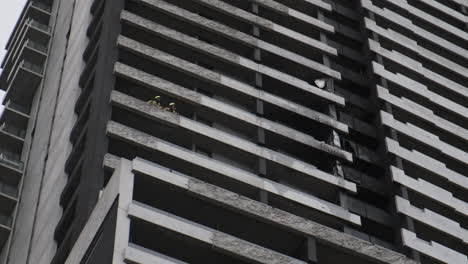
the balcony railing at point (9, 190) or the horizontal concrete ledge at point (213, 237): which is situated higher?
the balcony railing at point (9, 190)

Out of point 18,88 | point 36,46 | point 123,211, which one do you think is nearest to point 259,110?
point 123,211

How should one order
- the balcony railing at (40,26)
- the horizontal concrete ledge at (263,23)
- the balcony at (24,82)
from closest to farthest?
the horizontal concrete ledge at (263,23) → the balcony at (24,82) → the balcony railing at (40,26)

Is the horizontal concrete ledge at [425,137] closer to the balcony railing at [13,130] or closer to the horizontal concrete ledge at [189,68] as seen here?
the horizontal concrete ledge at [189,68]

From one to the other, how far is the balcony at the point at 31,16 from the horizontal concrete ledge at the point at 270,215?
39876 mm

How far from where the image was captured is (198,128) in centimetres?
4884

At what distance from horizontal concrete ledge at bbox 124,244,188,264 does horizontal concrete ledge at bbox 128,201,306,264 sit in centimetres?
121

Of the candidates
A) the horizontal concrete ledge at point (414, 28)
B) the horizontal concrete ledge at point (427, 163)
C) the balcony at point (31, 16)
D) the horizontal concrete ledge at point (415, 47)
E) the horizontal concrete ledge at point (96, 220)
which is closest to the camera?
the horizontal concrete ledge at point (96, 220)

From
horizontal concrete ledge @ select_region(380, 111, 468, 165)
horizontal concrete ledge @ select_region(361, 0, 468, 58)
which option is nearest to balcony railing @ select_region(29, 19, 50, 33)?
horizontal concrete ledge @ select_region(361, 0, 468, 58)

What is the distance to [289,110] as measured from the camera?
5350cm

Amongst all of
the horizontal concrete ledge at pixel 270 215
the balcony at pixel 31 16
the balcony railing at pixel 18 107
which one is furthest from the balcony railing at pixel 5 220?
the horizontal concrete ledge at pixel 270 215

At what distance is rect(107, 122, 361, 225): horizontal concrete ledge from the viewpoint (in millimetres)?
46750

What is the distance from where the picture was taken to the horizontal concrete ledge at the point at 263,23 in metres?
57.6

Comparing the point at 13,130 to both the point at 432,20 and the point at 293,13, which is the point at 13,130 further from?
the point at 432,20

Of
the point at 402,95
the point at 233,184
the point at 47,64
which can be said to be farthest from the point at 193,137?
the point at 47,64
